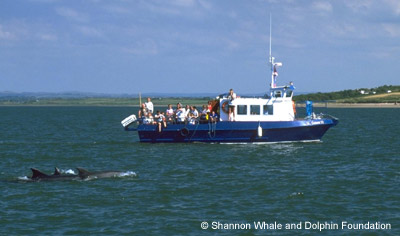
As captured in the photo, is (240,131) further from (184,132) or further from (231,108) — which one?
(184,132)

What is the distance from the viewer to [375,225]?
21.7m

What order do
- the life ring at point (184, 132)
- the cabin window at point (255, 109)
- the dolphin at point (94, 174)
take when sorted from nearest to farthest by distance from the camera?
→ the dolphin at point (94, 174) < the cabin window at point (255, 109) < the life ring at point (184, 132)

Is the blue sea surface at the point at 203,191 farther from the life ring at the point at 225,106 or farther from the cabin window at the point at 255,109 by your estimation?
the life ring at the point at 225,106

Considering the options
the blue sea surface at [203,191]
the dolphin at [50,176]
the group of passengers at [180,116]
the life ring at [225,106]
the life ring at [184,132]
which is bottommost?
the blue sea surface at [203,191]

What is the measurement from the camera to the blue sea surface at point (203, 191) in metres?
22.0

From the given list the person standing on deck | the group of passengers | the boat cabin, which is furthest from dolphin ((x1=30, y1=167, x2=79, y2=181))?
the boat cabin

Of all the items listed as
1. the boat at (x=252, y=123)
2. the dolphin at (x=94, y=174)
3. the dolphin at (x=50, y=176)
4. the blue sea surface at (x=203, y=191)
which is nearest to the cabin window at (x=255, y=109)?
the boat at (x=252, y=123)

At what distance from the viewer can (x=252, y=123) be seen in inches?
1688

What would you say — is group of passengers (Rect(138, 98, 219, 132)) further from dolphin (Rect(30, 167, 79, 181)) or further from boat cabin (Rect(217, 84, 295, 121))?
dolphin (Rect(30, 167, 79, 181))

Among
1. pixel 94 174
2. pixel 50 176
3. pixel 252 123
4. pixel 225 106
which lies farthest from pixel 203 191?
pixel 225 106

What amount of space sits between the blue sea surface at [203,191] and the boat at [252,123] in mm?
841

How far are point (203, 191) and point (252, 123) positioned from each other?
1597 cm

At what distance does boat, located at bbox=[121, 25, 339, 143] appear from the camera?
43156 millimetres

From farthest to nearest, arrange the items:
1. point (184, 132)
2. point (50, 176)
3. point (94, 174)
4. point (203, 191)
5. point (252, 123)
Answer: point (184, 132) < point (252, 123) < point (94, 174) < point (50, 176) < point (203, 191)
